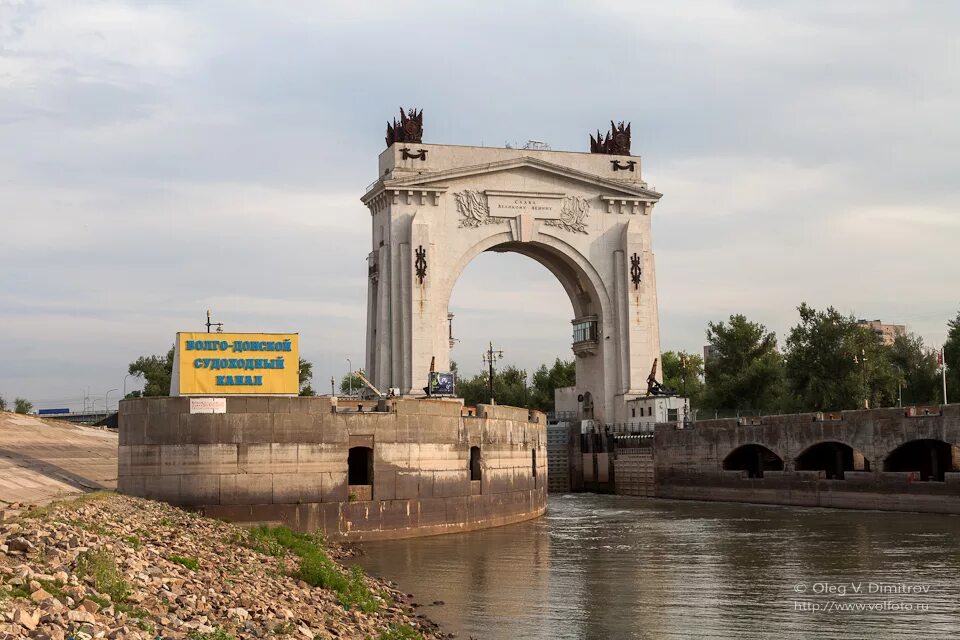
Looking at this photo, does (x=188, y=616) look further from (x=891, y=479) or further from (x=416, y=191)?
(x=416, y=191)

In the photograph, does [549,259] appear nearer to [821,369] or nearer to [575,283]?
[575,283]

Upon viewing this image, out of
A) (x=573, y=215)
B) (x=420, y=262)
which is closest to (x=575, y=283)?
(x=573, y=215)

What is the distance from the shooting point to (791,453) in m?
59.3

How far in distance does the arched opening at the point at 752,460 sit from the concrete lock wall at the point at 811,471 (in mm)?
867

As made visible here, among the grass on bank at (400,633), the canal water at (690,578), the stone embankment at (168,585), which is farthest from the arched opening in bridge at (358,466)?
the grass on bank at (400,633)

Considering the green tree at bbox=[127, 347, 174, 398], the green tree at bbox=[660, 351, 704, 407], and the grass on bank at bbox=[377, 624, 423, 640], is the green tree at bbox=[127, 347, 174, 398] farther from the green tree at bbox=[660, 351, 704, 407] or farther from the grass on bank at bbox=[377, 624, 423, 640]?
the grass on bank at bbox=[377, 624, 423, 640]

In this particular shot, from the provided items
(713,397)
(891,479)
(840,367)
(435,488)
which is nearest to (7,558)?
(435,488)

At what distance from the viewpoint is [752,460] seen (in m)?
66.2

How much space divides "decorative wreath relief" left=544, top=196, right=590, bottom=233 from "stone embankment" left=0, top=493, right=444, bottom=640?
2024 inches

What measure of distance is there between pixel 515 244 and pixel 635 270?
8.56m

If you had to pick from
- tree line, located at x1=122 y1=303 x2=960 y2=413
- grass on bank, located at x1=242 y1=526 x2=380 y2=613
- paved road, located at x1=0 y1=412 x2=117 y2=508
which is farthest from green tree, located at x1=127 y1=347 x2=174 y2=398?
grass on bank, located at x1=242 y1=526 x2=380 y2=613

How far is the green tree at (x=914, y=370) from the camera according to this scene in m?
85.9

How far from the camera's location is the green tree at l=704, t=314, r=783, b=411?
305 ft

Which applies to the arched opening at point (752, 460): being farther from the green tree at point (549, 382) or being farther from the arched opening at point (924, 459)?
the green tree at point (549, 382)
